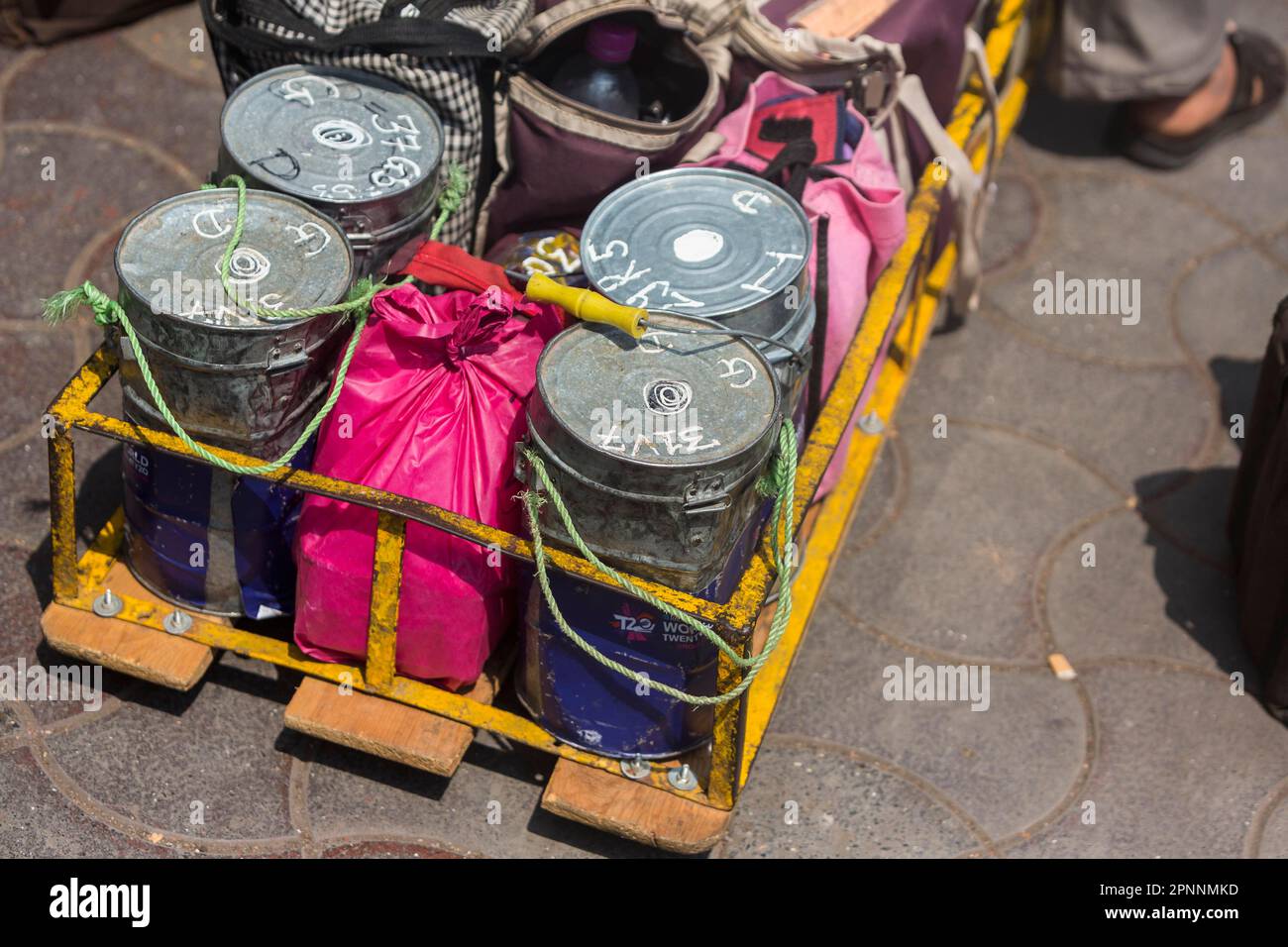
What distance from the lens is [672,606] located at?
2539 mm

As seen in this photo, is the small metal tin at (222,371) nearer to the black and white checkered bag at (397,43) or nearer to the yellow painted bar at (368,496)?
the yellow painted bar at (368,496)

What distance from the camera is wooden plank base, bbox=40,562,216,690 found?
9.56 ft

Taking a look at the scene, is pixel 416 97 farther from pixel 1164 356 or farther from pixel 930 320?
pixel 1164 356

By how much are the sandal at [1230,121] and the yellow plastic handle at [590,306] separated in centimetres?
298

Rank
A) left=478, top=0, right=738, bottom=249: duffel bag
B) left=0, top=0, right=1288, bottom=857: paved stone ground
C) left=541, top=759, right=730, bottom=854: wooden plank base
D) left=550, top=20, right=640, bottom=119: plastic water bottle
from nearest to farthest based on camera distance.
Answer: left=541, top=759, right=730, bottom=854: wooden plank base < left=0, top=0, right=1288, bottom=857: paved stone ground < left=478, top=0, right=738, bottom=249: duffel bag < left=550, top=20, right=640, bottom=119: plastic water bottle

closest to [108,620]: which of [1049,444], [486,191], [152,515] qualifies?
[152,515]

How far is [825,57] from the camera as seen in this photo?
11.4 ft

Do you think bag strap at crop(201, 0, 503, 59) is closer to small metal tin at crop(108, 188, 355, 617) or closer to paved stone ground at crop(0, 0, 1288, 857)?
small metal tin at crop(108, 188, 355, 617)

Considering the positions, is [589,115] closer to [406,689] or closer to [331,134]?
[331,134]

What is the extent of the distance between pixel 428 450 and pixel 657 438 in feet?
1.69

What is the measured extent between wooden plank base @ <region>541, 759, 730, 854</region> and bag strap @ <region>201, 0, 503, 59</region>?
1541 millimetres

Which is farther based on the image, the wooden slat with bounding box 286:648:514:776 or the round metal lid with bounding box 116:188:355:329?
the wooden slat with bounding box 286:648:514:776

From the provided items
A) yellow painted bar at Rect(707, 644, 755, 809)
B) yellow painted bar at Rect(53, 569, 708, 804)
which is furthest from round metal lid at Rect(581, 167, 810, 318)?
yellow painted bar at Rect(53, 569, 708, 804)

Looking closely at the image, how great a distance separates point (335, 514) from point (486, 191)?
97 cm
